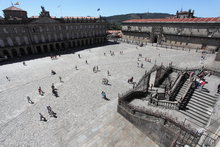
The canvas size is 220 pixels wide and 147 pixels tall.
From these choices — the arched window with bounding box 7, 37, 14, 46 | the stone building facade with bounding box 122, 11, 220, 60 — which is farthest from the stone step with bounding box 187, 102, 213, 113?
the arched window with bounding box 7, 37, 14, 46

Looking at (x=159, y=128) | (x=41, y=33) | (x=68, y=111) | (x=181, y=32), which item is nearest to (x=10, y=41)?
(x=41, y=33)

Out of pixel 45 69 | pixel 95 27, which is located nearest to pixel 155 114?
pixel 45 69

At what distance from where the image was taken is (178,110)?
11.2m

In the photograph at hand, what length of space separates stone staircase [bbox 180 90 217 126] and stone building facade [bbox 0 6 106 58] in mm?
41381

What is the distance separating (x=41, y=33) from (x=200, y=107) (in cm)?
4359

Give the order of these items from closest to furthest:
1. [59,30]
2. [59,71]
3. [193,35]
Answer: [59,71]
[193,35]
[59,30]

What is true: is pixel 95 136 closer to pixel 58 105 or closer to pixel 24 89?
pixel 58 105

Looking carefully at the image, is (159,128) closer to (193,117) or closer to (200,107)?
(193,117)

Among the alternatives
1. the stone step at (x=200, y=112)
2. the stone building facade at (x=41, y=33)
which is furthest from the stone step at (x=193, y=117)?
the stone building facade at (x=41, y=33)

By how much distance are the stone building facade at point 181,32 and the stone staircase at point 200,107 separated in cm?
3157

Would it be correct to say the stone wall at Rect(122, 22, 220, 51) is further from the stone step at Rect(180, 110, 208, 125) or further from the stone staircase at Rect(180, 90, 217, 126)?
the stone step at Rect(180, 110, 208, 125)

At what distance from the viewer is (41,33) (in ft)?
124

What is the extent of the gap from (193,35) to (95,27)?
36.4 metres

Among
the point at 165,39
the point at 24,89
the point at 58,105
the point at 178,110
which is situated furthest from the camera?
the point at 165,39
